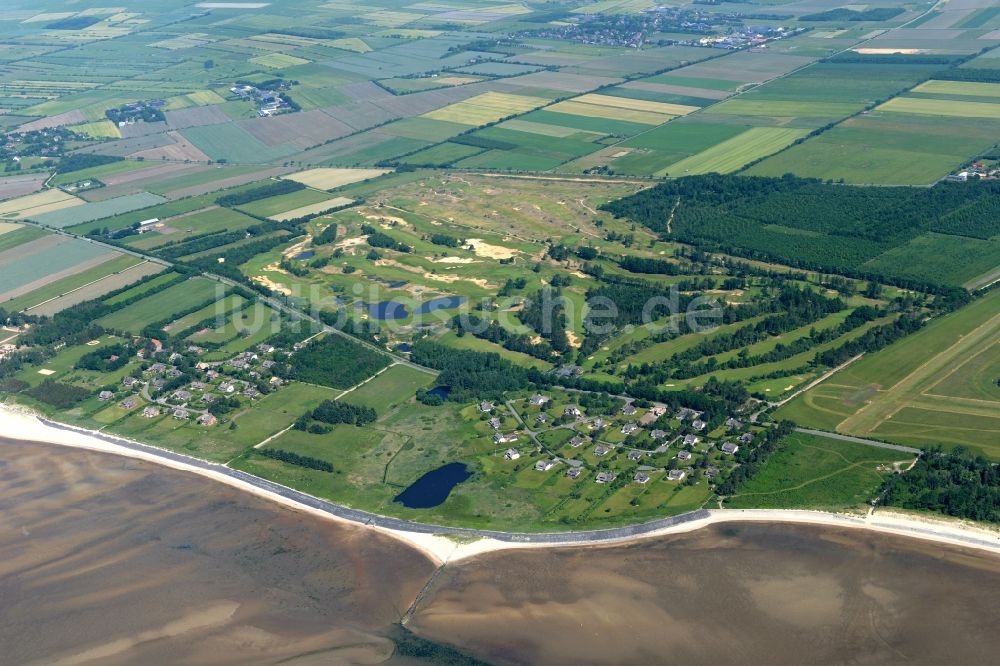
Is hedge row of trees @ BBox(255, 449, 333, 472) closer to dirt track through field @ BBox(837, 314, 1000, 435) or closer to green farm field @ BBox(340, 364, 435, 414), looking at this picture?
green farm field @ BBox(340, 364, 435, 414)

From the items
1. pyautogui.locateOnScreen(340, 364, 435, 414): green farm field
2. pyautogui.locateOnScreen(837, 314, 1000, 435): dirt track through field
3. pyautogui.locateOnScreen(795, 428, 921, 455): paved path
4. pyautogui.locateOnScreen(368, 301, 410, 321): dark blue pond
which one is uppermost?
pyautogui.locateOnScreen(837, 314, 1000, 435): dirt track through field

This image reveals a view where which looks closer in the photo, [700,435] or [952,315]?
[700,435]

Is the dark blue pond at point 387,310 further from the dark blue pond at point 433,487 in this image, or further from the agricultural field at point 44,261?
the agricultural field at point 44,261

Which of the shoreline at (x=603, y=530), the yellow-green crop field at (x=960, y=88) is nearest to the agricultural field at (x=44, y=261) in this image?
the shoreline at (x=603, y=530)

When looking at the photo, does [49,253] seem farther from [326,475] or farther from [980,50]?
[980,50]

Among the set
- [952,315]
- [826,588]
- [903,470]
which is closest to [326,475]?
[826,588]

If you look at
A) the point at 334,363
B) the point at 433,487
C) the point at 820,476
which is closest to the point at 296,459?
the point at 433,487

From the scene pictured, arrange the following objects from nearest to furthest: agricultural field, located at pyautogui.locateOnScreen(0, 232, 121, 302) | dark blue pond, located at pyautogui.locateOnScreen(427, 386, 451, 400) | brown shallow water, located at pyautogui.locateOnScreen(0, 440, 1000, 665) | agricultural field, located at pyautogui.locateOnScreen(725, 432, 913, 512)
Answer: brown shallow water, located at pyautogui.locateOnScreen(0, 440, 1000, 665) < agricultural field, located at pyautogui.locateOnScreen(725, 432, 913, 512) < dark blue pond, located at pyautogui.locateOnScreen(427, 386, 451, 400) < agricultural field, located at pyautogui.locateOnScreen(0, 232, 121, 302)

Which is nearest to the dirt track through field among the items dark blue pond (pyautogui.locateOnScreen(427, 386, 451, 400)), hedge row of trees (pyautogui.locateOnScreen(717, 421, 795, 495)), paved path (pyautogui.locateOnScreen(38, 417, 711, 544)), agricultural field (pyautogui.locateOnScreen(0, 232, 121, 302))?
hedge row of trees (pyautogui.locateOnScreen(717, 421, 795, 495))
